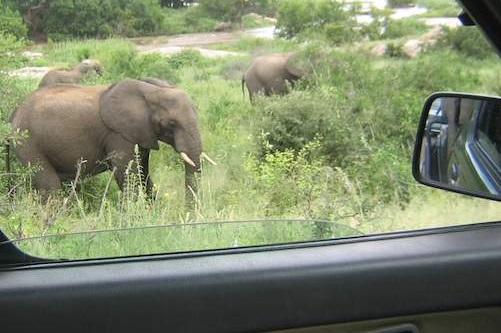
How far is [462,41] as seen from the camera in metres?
2.12

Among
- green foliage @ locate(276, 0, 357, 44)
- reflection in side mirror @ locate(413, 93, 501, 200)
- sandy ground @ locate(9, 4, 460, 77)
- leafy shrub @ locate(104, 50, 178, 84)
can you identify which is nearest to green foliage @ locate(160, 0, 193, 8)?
sandy ground @ locate(9, 4, 460, 77)

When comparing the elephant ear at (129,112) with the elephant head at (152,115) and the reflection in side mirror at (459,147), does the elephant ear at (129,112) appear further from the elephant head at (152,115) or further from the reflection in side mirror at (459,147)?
the reflection in side mirror at (459,147)

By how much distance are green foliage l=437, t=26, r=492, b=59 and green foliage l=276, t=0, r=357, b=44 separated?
0.38m

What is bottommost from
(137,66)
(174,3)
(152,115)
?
(152,115)

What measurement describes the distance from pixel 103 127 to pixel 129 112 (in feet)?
0.66

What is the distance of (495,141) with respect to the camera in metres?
0.95

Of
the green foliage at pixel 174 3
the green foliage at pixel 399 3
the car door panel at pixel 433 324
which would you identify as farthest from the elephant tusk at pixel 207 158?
the car door panel at pixel 433 324

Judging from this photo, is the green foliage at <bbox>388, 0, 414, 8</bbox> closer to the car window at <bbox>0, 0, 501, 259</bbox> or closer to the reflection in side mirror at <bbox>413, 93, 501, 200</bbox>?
→ the car window at <bbox>0, 0, 501, 259</bbox>

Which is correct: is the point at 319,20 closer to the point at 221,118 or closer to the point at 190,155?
the point at 221,118

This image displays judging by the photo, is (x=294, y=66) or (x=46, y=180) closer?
(x=46, y=180)

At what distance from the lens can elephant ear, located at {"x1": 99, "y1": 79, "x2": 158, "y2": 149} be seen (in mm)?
2719

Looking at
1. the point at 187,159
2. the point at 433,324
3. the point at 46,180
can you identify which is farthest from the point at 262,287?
the point at 187,159

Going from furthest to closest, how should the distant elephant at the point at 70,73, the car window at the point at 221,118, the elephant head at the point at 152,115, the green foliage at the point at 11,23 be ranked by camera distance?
the elephant head at the point at 152,115
the distant elephant at the point at 70,73
the green foliage at the point at 11,23
the car window at the point at 221,118

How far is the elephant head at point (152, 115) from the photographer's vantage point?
8.53 ft
